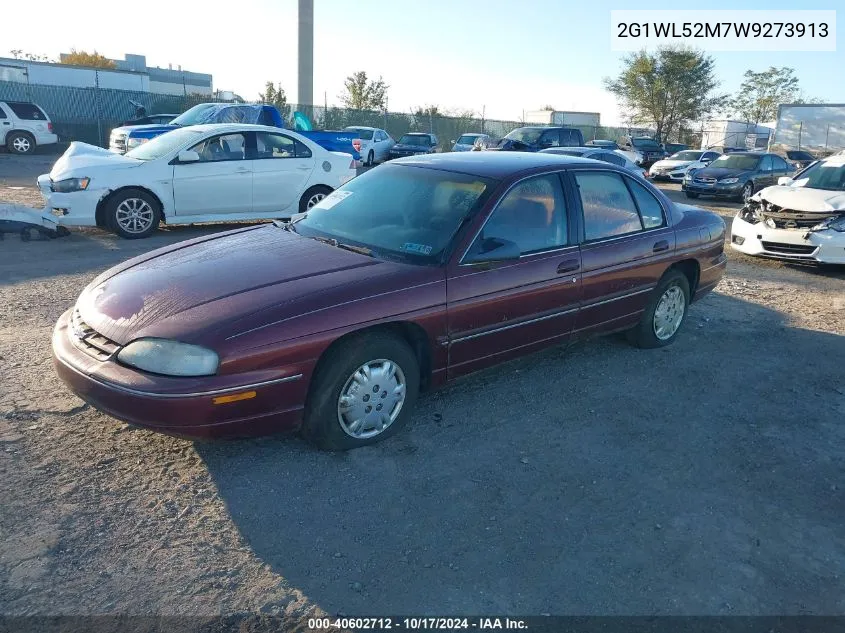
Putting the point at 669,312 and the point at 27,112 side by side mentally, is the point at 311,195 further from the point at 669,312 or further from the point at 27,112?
the point at 27,112

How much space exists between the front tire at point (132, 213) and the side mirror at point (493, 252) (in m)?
6.58

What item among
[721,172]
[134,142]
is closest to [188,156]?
[134,142]

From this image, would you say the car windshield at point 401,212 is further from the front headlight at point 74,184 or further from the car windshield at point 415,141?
the car windshield at point 415,141

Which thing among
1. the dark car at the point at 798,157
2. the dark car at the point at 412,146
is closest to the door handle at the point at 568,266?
the dark car at the point at 412,146

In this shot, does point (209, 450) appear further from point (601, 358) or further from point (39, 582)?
point (601, 358)

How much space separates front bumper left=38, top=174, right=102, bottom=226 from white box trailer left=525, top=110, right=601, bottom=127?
36551 mm

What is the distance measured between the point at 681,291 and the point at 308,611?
14.3ft

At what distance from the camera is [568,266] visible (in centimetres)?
470

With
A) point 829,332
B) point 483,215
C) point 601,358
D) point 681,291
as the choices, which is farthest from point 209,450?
point 829,332

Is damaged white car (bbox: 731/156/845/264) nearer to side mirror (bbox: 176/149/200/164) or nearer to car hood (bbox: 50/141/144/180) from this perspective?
side mirror (bbox: 176/149/200/164)

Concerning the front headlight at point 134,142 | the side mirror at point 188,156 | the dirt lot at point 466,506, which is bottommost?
the dirt lot at point 466,506

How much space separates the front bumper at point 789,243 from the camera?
8758 millimetres

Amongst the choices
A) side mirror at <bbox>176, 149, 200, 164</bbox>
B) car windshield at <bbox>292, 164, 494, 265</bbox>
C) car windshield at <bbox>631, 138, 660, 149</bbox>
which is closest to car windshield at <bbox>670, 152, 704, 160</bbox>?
car windshield at <bbox>631, 138, 660, 149</bbox>

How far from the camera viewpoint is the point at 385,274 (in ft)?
12.8
